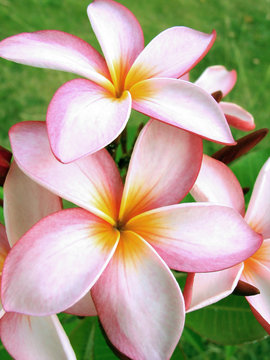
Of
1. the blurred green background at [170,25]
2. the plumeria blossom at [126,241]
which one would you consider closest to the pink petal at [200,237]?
the plumeria blossom at [126,241]

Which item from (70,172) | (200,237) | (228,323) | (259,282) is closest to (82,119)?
(70,172)


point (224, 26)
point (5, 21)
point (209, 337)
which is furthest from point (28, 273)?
point (224, 26)

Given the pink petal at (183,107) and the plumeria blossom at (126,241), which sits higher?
the pink petal at (183,107)

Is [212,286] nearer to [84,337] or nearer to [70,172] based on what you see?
[70,172]

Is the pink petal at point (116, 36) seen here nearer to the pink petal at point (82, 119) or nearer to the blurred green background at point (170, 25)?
the pink petal at point (82, 119)

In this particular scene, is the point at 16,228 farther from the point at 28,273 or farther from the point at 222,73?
the point at 222,73
